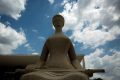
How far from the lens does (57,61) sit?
16.8 feet

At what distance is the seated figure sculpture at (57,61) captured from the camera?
14.6 ft

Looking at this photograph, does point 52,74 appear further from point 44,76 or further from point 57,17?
point 57,17

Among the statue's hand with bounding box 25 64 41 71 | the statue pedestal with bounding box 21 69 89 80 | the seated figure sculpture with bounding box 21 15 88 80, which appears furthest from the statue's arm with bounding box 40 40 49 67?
the statue pedestal with bounding box 21 69 89 80

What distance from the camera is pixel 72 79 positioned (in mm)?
4332

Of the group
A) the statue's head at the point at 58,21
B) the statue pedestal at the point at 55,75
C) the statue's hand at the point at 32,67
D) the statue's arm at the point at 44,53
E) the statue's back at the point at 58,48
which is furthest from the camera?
the statue's head at the point at 58,21

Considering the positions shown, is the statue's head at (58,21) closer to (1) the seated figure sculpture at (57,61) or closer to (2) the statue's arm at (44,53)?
(1) the seated figure sculpture at (57,61)

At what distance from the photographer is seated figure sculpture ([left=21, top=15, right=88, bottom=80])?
444 cm

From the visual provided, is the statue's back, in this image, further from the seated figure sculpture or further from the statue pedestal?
the statue pedestal

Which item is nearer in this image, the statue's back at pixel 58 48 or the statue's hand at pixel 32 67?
the statue's hand at pixel 32 67

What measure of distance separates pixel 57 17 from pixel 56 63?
3.59 ft

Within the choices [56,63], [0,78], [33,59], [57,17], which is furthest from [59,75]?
[0,78]

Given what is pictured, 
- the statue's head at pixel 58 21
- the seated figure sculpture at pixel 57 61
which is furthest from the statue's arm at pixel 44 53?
the statue's head at pixel 58 21

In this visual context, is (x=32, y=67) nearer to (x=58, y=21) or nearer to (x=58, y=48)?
(x=58, y=48)

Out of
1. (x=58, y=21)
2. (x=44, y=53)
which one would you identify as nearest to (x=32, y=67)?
(x=44, y=53)
